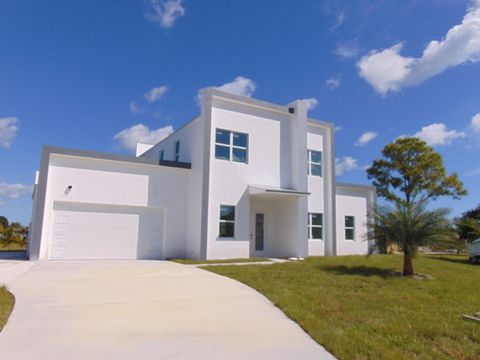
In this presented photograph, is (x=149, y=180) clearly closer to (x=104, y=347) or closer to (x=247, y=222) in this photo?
(x=247, y=222)

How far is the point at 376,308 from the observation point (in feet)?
23.5

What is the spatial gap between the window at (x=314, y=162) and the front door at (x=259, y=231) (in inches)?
153

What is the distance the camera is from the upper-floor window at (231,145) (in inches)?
659

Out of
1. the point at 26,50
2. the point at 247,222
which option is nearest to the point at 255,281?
A: the point at 247,222

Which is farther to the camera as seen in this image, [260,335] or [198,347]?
[260,335]

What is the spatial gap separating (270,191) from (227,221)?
2444mm

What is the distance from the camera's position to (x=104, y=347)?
4.47 meters

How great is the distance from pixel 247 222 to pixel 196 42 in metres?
8.48

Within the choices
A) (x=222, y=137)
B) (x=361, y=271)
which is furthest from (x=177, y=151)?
(x=361, y=271)

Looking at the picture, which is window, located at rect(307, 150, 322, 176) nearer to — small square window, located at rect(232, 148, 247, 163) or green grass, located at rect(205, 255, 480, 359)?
small square window, located at rect(232, 148, 247, 163)

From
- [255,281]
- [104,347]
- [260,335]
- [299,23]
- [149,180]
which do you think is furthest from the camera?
[149,180]

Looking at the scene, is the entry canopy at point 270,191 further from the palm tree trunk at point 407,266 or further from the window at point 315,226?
the palm tree trunk at point 407,266

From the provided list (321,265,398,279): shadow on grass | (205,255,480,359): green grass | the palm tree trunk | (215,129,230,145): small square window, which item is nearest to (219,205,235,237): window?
(215,129,230,145): small square window

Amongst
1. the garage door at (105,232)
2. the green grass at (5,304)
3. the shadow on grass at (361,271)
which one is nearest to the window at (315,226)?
the shadow on grass at (361,271)
